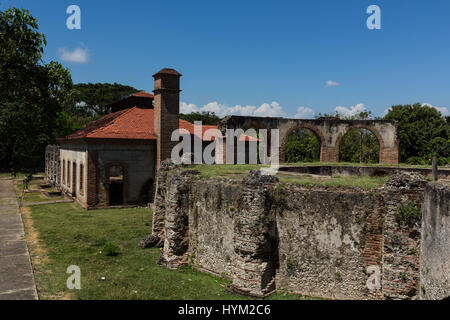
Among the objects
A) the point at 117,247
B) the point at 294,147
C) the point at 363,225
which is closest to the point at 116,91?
the point at 294,147

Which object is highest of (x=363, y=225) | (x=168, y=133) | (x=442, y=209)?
(x=168, y=133)

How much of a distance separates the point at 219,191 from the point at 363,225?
12.6 ft

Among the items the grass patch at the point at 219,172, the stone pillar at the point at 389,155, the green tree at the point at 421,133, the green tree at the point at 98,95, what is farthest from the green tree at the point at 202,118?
the grass patch at the point at 219,172

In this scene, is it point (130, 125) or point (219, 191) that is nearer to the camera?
point (219, 191)

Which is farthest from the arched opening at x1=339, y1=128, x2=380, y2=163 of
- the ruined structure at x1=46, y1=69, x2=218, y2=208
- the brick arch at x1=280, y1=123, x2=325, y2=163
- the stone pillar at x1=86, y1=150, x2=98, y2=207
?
the stone pillar at x1=86, y1=150, x2=98, y2=207

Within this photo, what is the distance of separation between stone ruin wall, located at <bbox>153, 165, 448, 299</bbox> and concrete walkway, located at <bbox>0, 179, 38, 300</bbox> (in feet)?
15.7

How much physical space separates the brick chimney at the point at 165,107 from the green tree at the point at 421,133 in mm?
23983

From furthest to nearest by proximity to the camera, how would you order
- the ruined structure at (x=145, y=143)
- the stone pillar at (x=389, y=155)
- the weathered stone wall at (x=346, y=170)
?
the stone pillar at (x=389, y=155)
the ruined structure at (x=145, y=143)
the weathered stone wall at (x=346, y=170)

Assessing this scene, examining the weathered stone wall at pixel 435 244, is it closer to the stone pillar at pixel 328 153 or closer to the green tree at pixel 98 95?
the stone pillar at pixel 328 153

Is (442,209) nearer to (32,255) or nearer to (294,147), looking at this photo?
(32,255)

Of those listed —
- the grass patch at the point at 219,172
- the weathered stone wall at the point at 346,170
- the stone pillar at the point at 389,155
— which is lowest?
the weathered stone wall at the point at 346,170

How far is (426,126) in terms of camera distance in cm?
3459

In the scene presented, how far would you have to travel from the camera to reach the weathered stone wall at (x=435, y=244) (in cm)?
594

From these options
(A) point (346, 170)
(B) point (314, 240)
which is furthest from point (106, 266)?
(A) point (346, 170)
